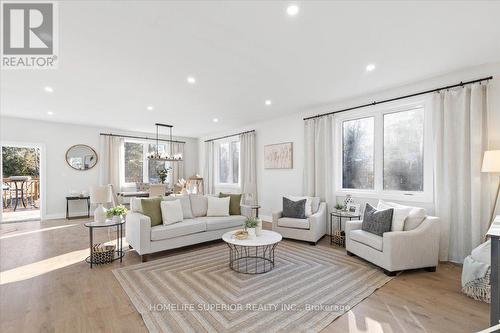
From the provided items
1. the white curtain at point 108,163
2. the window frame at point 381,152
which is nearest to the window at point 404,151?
the window frame at point 381,152

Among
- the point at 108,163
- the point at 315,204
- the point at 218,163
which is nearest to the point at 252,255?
the point at 315,204

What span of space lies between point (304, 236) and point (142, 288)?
2.71 meters

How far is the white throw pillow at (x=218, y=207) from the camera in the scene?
14.9 feet

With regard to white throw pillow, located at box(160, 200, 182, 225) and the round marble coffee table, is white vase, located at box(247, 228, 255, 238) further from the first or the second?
white throw pillow, located at box(160, 200, 182, 225)

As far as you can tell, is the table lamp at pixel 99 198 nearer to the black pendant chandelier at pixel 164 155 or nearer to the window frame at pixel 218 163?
the black pendant chandelier at pixel 164 155

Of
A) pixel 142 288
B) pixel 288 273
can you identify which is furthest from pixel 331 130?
pixel 142 288

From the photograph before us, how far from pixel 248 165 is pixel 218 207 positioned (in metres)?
2.35

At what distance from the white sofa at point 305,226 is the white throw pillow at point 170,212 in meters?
→ 1.84

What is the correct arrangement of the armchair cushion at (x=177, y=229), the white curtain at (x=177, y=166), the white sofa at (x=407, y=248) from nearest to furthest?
the white sofa at (x=407, y=248)
the armchair cushion at (x=177, y=229)
the white curtain at (x=177, y=166)

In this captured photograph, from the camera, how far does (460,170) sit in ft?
10.7

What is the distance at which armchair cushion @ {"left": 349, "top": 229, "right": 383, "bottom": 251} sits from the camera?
3081 mm

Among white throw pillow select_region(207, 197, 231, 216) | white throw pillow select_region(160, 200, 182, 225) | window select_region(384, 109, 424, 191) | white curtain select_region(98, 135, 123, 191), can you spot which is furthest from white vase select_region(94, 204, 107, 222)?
window select_region(384, 109, 424, 191)

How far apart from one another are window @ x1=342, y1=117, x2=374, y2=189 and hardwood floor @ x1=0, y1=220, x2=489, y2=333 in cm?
181

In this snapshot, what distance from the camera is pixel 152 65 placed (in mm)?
3133
